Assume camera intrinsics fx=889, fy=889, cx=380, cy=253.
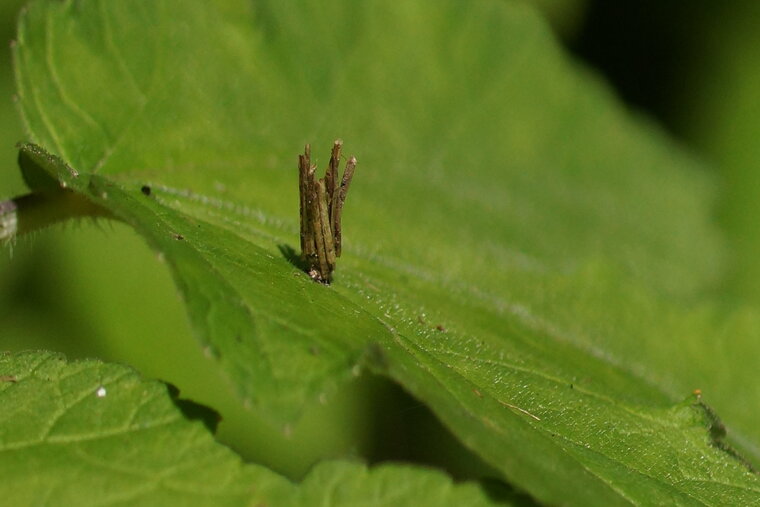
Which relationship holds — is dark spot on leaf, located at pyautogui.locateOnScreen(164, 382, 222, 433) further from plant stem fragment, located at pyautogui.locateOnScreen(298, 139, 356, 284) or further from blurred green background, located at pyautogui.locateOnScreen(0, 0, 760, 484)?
blurred green background, located at pyautogui.locateOnScreen(0, 0, 760, 484)

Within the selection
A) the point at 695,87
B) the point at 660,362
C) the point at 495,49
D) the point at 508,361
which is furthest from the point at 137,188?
the point at 695,87

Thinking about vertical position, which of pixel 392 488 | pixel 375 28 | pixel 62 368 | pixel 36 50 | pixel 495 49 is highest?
pixel 495 49

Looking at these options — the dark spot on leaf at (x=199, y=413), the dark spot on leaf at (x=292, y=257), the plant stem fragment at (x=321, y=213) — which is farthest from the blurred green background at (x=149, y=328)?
the dark spot on leaf at (x=199, y=413)

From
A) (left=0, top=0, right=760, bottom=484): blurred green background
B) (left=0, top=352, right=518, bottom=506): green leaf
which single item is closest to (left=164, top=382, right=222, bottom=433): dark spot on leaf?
(left=0, top=352, right=518, bottom=506): green leaf

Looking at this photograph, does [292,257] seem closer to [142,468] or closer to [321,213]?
[321,213]

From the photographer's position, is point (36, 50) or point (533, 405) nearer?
point (533, 405)

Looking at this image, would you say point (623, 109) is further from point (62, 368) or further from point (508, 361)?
point (62, 368)

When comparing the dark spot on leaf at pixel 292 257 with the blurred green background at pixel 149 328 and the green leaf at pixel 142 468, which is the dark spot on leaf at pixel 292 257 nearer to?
the green leaf at pixel 142 468

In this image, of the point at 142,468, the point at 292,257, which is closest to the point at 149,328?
the point at 292,257
